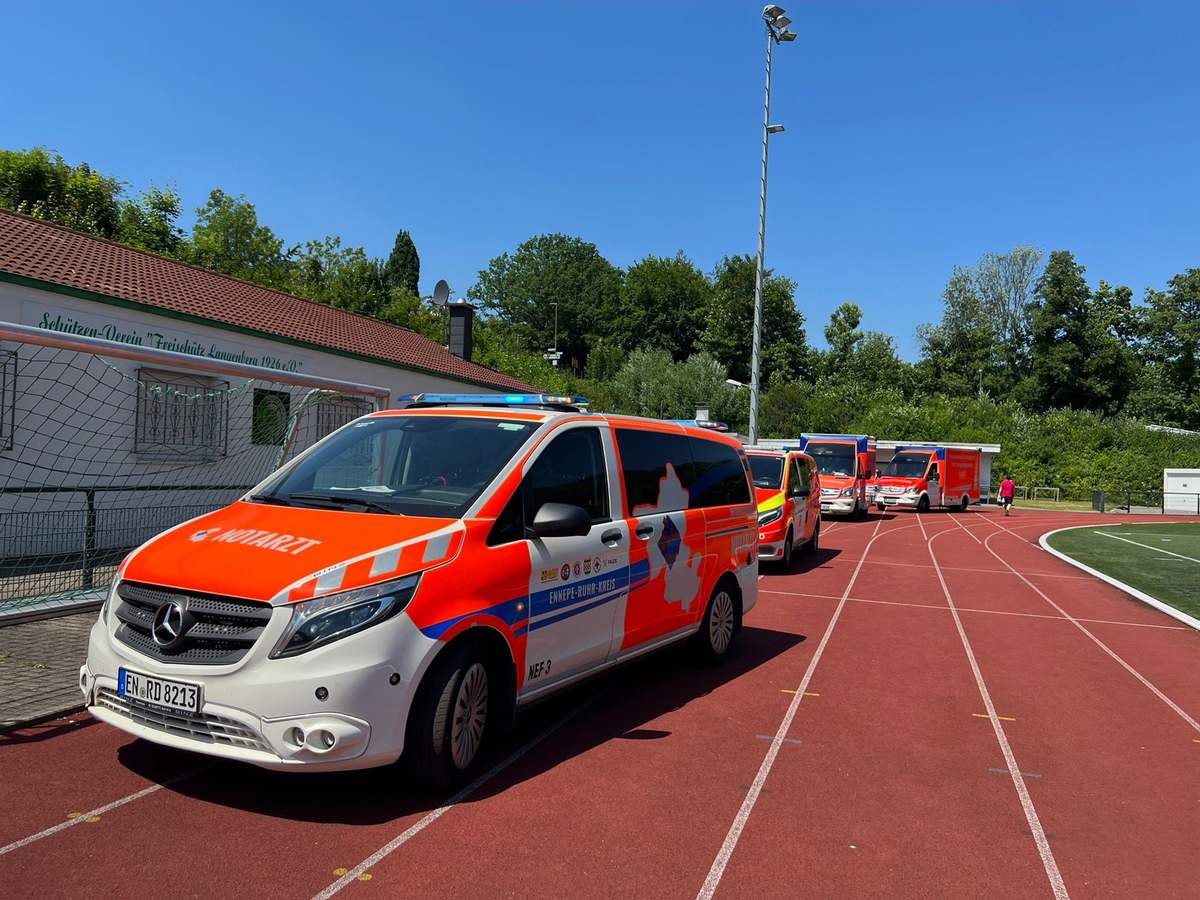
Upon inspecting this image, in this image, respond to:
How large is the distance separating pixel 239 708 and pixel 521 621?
1524mm

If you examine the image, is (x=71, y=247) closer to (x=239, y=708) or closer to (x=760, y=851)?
(x=239, y=708)

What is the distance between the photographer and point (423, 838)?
13.5 feet

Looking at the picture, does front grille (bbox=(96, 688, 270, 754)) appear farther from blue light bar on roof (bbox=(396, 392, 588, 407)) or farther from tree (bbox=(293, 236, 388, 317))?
tree (bbox=(293, 236, 388, 317))

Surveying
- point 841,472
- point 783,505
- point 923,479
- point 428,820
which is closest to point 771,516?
point 783,505

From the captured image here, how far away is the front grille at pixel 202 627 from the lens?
164 inches

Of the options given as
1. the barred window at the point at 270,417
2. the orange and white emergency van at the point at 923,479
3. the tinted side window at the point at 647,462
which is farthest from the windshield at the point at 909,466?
the tinted side window at the point at 647,462

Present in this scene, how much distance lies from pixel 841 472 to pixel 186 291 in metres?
20.5

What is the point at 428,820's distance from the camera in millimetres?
4305

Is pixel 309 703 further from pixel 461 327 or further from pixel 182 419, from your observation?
pixel 461 327

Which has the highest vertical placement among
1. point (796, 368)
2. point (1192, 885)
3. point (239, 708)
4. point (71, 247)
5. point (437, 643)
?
point (796, 368)

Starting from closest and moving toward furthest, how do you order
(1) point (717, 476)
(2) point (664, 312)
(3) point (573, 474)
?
(3) point (573, 474) → (1) point (717, 476) → (2) point (664, 312)

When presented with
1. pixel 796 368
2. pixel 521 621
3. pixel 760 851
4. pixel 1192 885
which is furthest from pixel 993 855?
pixel 796 368

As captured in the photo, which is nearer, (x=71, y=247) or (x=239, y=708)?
(x=239, y=708)

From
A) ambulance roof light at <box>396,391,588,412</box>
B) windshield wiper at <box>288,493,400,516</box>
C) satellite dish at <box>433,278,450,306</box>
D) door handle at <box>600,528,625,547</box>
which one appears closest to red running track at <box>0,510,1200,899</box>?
door handle at <box>600,528,625,547</box>
